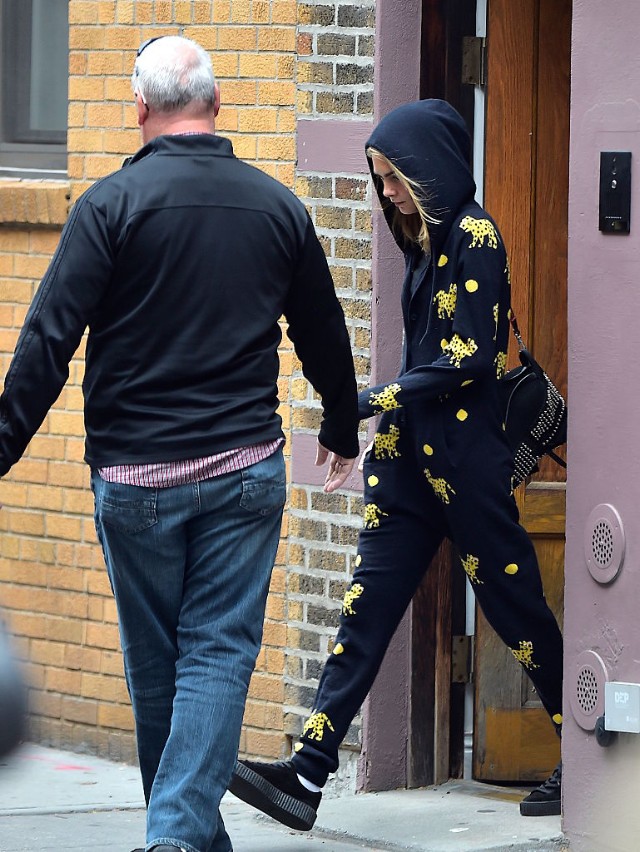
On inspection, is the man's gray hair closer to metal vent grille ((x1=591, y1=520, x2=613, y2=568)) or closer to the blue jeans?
the blue jeans

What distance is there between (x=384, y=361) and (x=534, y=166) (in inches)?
30.2

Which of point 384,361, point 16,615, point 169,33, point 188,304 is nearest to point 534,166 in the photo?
point 384,361

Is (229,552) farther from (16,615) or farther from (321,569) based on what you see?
(16,615)

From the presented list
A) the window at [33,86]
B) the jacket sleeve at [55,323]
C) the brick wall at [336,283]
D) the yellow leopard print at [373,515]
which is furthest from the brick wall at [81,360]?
the jacket sleeve at [55,323]

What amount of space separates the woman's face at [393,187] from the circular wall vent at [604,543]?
98cm

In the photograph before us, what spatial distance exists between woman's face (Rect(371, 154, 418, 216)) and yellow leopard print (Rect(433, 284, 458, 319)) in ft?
0.83

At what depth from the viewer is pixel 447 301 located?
16.2ft

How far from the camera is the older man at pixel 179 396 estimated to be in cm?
412

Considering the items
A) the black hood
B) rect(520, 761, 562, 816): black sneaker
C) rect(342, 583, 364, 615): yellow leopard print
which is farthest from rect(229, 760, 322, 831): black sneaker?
the black hood

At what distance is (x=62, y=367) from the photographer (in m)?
4.16

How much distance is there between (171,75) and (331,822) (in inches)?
92.1

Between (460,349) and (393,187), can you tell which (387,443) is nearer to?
(460,349)

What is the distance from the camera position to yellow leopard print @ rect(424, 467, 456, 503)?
503 cm

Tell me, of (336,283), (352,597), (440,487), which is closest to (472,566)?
(440,487)
